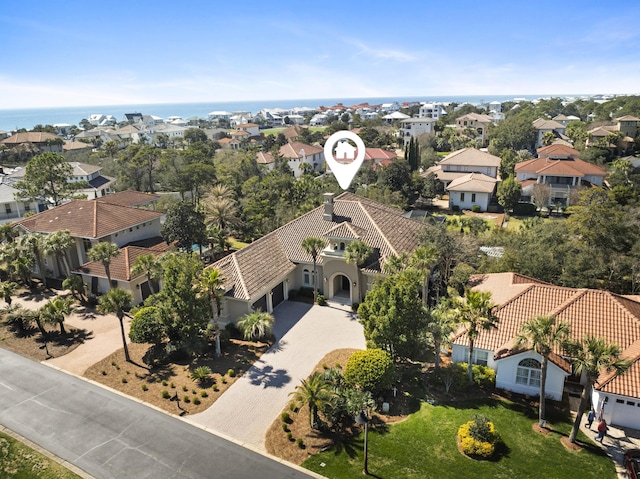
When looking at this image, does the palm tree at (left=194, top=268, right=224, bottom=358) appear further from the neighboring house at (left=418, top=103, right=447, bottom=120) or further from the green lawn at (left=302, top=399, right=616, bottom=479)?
the neighboring house at (left=418, top=103, right=447, bottom=120)

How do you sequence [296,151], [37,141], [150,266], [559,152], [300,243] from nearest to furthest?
[150,266] < [300,243] < [559,152] < [296,151] < [37,141]

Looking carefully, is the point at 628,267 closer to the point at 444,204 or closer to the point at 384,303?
the point at 384,303

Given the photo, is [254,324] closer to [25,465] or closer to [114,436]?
[114,436]

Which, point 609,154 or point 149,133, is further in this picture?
point 149,133

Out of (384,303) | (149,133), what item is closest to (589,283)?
(384,303)

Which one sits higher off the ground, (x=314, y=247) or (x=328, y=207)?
(x=328, y=207)

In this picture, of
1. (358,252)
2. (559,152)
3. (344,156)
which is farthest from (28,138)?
(559,152)
